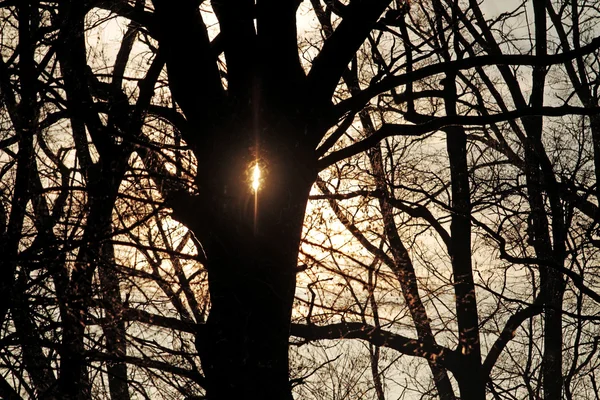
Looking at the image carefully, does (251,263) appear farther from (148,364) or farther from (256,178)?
(148,364)

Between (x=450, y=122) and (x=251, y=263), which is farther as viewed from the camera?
(x=450, y=122)

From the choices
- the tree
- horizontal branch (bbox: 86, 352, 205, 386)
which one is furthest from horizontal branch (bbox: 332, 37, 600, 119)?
horizontal branch (bbox: 86, 352, 205, 386)

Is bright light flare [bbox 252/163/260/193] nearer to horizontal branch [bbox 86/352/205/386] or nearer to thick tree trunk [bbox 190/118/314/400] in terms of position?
thick tree trunk [bbox 190/118/314/400]

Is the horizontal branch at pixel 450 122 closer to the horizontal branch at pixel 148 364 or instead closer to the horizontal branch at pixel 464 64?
the horizontal branch at pixel 464 64

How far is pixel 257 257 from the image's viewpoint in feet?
16.4

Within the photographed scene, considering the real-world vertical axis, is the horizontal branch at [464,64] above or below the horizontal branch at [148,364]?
above

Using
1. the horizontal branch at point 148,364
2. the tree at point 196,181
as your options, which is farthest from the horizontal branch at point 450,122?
the horizontal branch at point 148,364

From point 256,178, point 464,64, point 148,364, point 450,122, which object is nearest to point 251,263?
point 256,178

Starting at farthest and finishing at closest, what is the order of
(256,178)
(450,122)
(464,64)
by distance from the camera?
(450,122)
(464,64)
(256,178)

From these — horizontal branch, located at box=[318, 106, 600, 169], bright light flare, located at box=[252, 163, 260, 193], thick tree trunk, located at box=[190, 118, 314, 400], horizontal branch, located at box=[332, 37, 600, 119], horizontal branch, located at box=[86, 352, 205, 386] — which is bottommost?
horizontal branch, located at box=[86, 352, 205, 386]

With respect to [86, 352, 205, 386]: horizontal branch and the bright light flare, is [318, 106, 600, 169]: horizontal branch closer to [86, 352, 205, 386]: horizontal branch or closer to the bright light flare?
the bright light flare

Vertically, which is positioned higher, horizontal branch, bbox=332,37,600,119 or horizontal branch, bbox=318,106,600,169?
horizontal branch, bbox=332,37,600,119

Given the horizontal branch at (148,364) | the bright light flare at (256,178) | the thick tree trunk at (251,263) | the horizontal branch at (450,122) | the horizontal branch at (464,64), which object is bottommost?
the horizontal branch at (148,364)

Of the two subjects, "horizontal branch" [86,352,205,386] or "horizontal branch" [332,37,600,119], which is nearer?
"horizontal branch" [86,352,205,386]
